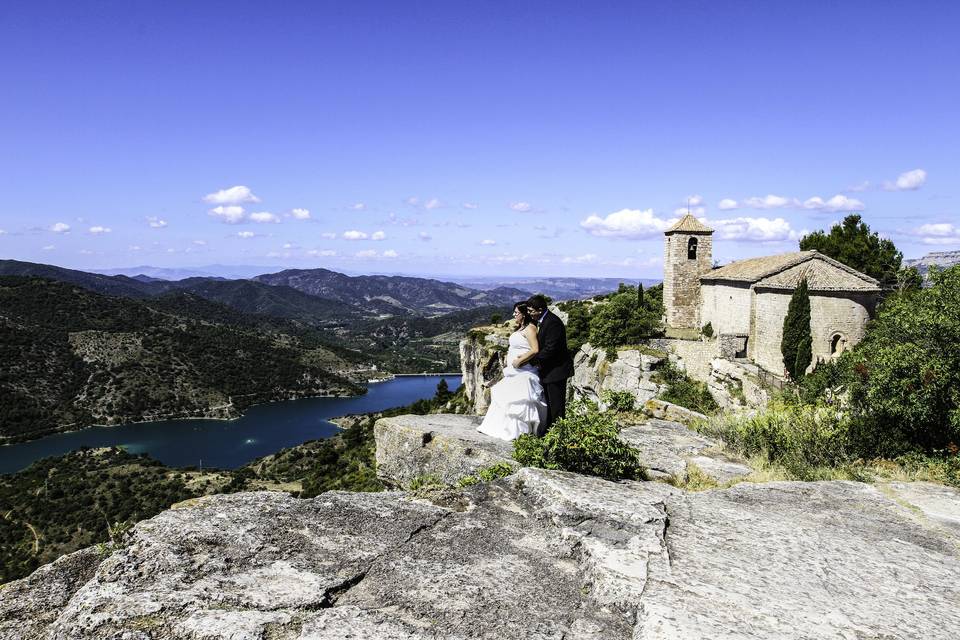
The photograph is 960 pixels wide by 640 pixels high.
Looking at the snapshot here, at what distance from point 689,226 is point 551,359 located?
1499 inches

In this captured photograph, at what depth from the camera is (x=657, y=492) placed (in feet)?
19.8

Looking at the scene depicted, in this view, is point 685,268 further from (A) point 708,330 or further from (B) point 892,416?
(B) point 892,416

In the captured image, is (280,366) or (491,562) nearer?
(491,562)

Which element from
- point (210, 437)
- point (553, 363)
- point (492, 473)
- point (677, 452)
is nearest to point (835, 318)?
point (677, 452)

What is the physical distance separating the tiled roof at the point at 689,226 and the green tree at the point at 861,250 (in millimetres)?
14099

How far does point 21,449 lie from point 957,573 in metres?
143

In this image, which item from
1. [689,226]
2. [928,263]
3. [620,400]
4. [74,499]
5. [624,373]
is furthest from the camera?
[74,499]

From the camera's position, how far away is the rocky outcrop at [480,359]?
44188mm

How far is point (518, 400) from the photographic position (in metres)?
8.94

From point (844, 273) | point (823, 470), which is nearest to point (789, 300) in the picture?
point (844, 273)

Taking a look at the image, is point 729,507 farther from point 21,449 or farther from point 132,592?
point 21,449

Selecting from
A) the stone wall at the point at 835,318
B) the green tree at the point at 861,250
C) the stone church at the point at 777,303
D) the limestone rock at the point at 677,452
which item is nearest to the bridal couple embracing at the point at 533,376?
the limestone rock at the point at 677,452

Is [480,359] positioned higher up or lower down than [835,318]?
lower down

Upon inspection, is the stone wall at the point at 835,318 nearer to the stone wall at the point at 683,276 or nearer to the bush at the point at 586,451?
the stone wall at the point at 683,276
